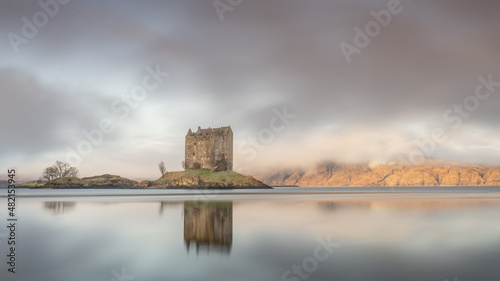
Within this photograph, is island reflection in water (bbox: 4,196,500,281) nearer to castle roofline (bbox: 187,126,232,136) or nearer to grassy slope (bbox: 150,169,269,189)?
grassy slope (bbox: 150,169,269,189)

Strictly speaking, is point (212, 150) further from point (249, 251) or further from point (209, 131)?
point (249, 251)

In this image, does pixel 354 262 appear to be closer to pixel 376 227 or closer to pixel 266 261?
pixel 266 261

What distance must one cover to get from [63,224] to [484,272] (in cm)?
1921

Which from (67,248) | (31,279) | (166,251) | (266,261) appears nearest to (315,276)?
(266,261)

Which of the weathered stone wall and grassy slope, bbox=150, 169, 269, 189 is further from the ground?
the weathered stone wall

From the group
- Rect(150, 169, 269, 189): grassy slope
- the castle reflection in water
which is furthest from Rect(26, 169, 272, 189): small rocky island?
the castle reflection in water

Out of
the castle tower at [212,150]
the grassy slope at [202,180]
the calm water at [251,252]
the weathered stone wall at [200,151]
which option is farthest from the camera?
the weathered stone wall at [200,151]

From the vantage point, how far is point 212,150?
370 ft

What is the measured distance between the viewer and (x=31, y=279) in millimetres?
8781

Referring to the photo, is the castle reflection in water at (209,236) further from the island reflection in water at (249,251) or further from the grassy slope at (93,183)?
the grassy slope at (93,183)

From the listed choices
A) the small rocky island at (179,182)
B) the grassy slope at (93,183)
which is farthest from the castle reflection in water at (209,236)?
the grassy slope at (93,183)

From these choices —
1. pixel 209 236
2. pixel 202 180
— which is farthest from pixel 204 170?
pixel 209 236

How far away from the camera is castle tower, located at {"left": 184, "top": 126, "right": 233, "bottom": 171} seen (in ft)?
367

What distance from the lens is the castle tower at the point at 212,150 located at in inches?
4406
